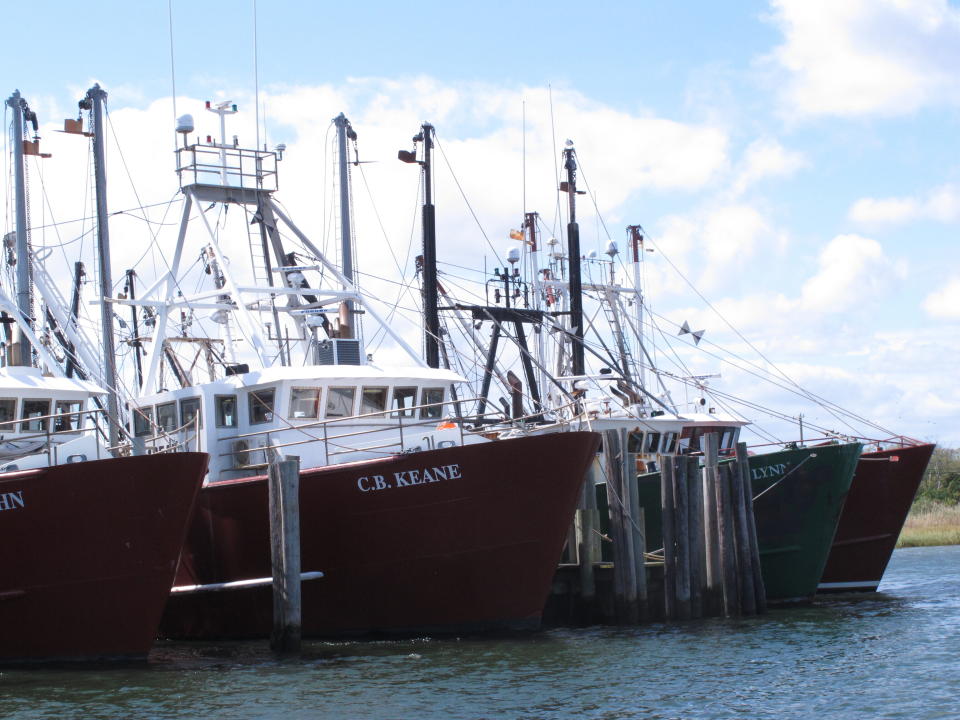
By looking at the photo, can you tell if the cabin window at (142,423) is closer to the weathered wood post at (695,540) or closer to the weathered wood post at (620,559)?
the weathered wood post at (620,559)

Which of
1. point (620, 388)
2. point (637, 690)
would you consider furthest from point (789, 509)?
point (637, 690)

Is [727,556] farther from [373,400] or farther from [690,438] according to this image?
[690,438]

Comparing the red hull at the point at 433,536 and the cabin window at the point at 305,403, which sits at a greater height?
the cabin window at the point at 305,403

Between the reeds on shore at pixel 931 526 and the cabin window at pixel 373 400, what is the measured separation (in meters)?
27.6

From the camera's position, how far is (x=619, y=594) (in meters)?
20.3

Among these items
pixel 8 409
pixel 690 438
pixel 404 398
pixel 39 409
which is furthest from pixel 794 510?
pixel 8 409

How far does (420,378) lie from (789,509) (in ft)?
24.3

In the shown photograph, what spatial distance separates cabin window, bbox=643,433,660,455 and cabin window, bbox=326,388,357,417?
9326mm

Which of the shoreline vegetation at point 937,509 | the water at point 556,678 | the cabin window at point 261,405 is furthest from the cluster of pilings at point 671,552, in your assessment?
A: the shoreline vegetation at point 937,509

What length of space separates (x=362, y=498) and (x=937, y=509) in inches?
1384

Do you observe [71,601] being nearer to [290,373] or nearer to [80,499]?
[80,499]

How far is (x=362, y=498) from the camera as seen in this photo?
18562 millimetres

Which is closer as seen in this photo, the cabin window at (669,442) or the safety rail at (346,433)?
the safety rail at (346,433)

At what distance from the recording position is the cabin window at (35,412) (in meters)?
19.6
